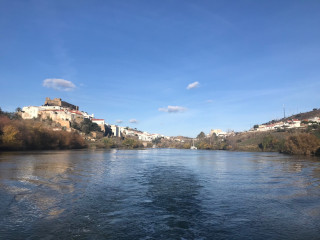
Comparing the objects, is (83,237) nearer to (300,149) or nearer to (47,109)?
(300,149)

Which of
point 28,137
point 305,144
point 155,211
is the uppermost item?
point 28,137

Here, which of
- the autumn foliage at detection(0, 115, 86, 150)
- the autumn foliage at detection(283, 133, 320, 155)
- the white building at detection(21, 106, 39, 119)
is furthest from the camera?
the white building at detection(21, 106, 39, 119)

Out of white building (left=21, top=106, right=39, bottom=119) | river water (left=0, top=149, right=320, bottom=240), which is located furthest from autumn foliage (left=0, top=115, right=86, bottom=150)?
white building (left=21, top=106, right=39, bottom=119)

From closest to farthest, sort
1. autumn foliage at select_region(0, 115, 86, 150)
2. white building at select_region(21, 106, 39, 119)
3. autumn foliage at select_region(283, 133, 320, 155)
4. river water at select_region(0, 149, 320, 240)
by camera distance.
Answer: river water at select_region(0, 149, 320, 240), autumn foliage at select_region(0, 115, 86, 150), autumn foliage at select_region(283, 133, 320, 155), white building at select_region(21, 106, 39, 119)

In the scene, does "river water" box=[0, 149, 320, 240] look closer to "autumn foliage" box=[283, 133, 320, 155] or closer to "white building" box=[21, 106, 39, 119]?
"autumn foliage" box=[283, 133, 320, 155]

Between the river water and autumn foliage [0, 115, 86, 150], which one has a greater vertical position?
autumn foliage [0, 115, 86, 150]

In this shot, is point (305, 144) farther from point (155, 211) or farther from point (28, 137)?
point (28, 137)

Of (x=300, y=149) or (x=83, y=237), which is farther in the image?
(x=300, y=149)

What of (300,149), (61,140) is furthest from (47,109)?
(300,149)

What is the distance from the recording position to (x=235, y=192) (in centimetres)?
1272

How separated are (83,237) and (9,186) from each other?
8.51m

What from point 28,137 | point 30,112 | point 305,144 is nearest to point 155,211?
point 305,144

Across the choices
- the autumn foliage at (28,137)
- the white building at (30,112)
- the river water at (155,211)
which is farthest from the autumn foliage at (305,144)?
the white building at (30,112)

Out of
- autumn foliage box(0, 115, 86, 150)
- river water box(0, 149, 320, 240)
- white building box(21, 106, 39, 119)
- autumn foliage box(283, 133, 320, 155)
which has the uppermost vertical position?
white building box(21, 106, 39, 119)
